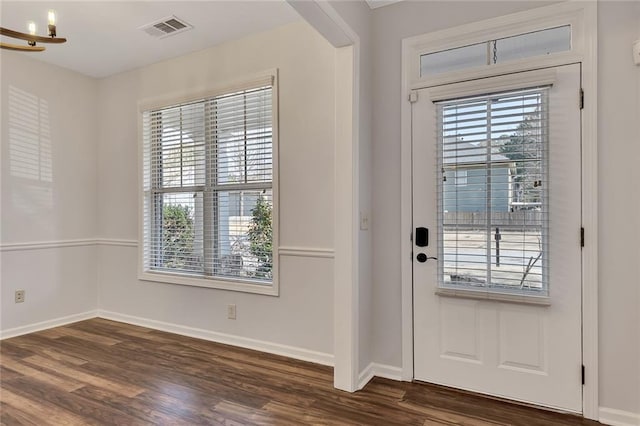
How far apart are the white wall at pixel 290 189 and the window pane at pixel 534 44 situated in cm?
123

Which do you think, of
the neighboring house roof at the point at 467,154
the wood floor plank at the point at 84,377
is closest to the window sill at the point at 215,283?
the wood floor plank at the point at 84,377

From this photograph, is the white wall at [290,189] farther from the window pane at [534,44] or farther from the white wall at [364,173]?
the window pane at [534,44]

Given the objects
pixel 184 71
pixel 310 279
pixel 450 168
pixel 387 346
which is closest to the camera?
pixel 450 168

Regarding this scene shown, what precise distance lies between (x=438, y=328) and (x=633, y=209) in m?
1.33

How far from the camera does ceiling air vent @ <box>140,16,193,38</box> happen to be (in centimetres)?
304

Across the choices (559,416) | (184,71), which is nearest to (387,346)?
(559,416)

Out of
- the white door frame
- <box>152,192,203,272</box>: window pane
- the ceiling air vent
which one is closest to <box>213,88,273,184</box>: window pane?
<box>152,192,203,272</box>: window pane

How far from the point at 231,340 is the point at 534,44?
129 inches

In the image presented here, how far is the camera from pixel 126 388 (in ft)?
8.23

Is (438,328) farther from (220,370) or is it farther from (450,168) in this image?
(220,370)

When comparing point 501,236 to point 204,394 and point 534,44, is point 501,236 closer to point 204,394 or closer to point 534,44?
point 534,44

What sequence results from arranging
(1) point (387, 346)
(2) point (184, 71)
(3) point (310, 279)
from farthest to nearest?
(2) point (184, 71), (3) point (310, 279), (1) point (387, 346)

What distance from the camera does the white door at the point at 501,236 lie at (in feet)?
7.13

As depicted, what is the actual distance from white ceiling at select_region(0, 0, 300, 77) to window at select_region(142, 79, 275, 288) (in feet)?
1.69
